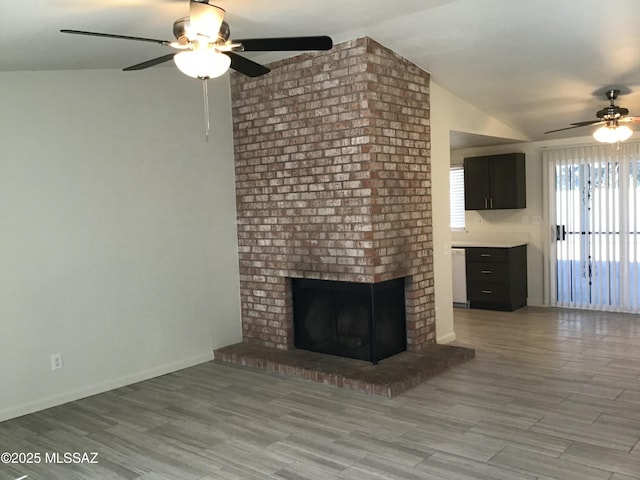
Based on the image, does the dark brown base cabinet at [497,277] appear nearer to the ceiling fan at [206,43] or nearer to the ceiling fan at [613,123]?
the ceiling fan at [613,123]

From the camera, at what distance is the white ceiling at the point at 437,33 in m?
3.13

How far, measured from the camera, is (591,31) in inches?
160

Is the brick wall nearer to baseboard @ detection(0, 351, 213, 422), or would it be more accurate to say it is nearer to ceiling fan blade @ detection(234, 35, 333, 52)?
baseboard @ detection(0, 351, 213, 422)

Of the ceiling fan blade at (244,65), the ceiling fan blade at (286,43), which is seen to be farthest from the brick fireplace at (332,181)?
the ceiling fan blade at (286,43)

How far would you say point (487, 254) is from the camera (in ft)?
23.7

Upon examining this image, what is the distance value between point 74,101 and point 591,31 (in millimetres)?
3914

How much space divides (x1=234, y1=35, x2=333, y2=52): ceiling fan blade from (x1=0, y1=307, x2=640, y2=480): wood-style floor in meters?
2.30

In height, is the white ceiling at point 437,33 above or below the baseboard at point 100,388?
above

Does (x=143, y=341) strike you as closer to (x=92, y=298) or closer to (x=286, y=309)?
(x=92, y=298)

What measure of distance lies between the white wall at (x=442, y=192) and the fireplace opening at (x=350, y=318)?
0.59m

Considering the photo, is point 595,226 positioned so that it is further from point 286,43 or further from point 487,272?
point 286,43

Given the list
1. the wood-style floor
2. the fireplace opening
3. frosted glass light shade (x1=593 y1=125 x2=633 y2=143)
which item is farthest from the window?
the fireplace opening

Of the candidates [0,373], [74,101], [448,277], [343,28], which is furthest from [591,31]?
[0,373]

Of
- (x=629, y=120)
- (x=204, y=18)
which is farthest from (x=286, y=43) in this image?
(x=629, y=120)
